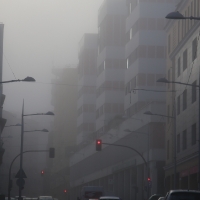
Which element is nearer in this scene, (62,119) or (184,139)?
(184,139)

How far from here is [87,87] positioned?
11219 centimetres

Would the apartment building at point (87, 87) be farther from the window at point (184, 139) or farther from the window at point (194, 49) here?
the window at point (194, 49)

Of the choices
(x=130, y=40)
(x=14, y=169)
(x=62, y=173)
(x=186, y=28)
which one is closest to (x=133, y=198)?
(x=130, y=40)

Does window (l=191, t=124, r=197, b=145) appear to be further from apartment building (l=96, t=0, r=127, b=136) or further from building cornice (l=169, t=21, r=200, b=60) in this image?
apartment building (l=96, t=0, r=127, b=136)

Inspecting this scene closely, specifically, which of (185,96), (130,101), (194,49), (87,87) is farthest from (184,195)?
(87,87)

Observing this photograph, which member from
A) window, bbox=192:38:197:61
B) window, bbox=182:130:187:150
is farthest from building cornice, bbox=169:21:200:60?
window, bbox=182:130:187:150

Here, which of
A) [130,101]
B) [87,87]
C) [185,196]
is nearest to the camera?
[185,196]

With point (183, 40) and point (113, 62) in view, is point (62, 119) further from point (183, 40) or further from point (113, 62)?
point (183, 40)

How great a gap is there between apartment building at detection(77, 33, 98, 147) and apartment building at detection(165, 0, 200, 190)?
1815 inches

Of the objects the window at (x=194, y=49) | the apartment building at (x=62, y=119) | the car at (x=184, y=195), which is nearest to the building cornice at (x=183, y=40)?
the window at (x=194, y=49)

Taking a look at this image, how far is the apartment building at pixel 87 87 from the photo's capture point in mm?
111312

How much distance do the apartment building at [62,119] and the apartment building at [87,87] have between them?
21472mm

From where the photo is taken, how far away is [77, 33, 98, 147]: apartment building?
11131cm

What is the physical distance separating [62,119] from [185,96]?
279ft
